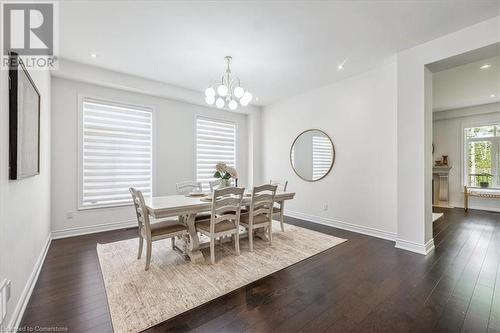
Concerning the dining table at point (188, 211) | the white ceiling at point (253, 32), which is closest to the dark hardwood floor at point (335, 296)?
the dining table at point (188, 211)

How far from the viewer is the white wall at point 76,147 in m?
3.49

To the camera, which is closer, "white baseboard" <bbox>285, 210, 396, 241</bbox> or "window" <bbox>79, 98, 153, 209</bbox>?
"white baseboard" <bbox>285, 210, 396, 241</bbox>

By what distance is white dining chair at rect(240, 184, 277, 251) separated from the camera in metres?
2.94

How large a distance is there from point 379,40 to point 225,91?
81.8 inches

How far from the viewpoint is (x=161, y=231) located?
248cm

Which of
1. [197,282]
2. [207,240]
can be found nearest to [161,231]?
[197,282]

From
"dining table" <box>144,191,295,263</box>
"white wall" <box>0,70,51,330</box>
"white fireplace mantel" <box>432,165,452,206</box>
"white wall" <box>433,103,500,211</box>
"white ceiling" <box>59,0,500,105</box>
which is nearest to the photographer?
"white wall" <box>0,70,51,330</box>

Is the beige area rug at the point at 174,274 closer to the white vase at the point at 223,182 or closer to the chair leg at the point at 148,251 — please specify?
the chair leg at the point at 148,251

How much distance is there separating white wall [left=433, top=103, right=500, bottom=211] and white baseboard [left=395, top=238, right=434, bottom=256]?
425cm

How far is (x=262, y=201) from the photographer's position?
119 inches

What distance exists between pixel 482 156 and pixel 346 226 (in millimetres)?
4734

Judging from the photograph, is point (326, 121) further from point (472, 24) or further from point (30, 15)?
point (30, 15)

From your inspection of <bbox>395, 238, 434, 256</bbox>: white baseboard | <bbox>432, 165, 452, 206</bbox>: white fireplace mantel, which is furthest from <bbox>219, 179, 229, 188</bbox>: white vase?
<bbox>432, 165, 452, 206</bbox>: white fireplace mantel

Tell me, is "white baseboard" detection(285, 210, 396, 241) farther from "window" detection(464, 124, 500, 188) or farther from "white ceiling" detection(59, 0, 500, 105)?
"window" detection(464, 124, 500, 188)
